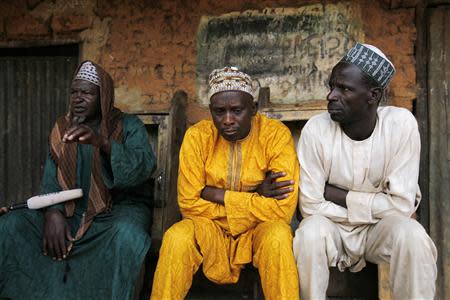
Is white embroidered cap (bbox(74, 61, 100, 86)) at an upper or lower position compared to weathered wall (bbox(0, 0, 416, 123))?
lower

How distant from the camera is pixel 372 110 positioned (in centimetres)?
346

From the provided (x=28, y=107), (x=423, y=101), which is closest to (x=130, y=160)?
(x=28, y=107)

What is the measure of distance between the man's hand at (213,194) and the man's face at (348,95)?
2.56 feet

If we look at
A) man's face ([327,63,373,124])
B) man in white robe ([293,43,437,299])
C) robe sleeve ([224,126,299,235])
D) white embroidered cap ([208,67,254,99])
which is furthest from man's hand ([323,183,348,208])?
white embroidered cap ([208,67,254,99])

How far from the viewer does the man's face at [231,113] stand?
3.47m

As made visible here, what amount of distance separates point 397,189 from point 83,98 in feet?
6.45

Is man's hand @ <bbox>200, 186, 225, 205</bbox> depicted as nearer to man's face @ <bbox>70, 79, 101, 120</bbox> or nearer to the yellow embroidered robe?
the yellow embroidered robe

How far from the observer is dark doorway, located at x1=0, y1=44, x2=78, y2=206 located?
4922mm

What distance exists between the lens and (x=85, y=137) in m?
3.39

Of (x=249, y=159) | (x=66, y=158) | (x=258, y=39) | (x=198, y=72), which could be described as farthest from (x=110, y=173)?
(x=258, y=39)

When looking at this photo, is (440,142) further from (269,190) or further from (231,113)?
(231,113)

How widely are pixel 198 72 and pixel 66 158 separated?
1.28 m

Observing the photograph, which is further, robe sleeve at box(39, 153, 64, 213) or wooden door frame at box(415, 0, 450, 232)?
wooden door frame at box(415, 0, 450, 232)

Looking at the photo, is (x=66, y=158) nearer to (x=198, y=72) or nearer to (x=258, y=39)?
(x=198, y=72)
